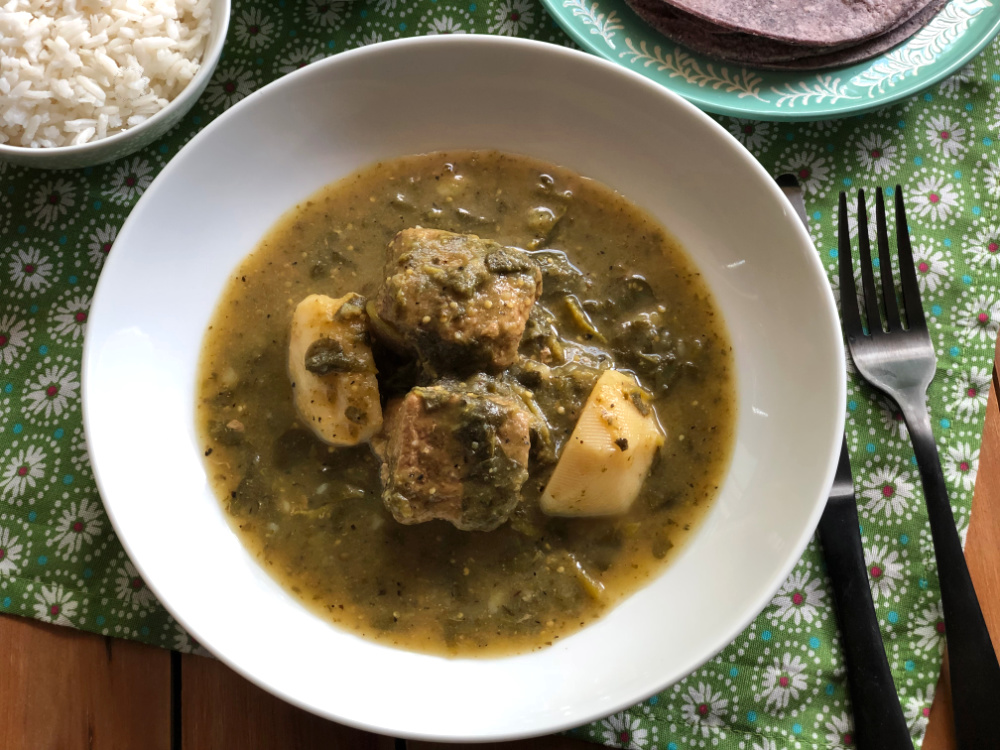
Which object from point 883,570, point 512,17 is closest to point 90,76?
point 512,17

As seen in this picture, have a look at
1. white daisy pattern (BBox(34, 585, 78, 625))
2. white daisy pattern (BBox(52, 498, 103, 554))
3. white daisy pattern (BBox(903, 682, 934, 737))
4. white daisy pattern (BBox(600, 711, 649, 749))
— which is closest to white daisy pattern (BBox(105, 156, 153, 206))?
white daisy pattern (BBox(52, 498, 103, 554))

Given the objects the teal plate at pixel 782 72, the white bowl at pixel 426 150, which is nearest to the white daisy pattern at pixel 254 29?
the white bowl at pixel 426 150

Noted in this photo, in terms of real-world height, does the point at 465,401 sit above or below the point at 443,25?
below

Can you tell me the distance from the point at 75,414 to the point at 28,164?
1012 mm

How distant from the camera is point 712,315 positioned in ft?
9.82

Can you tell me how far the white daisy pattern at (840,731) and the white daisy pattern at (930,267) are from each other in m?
1.75

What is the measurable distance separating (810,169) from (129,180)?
2.90 m

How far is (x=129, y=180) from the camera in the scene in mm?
3127

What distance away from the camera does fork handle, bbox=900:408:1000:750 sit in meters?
2.73

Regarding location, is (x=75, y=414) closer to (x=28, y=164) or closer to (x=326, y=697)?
(x=28, y=164)

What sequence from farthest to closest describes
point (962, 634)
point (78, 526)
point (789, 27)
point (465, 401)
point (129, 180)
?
point (129, 180) < point (789, 27) < point (78, 526) < point (962, 634) < point (465, 401)

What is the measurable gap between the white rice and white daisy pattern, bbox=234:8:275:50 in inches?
12.4

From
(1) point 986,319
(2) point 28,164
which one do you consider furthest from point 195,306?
(1) point 986,319

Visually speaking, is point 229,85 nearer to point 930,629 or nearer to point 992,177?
point 992,177
